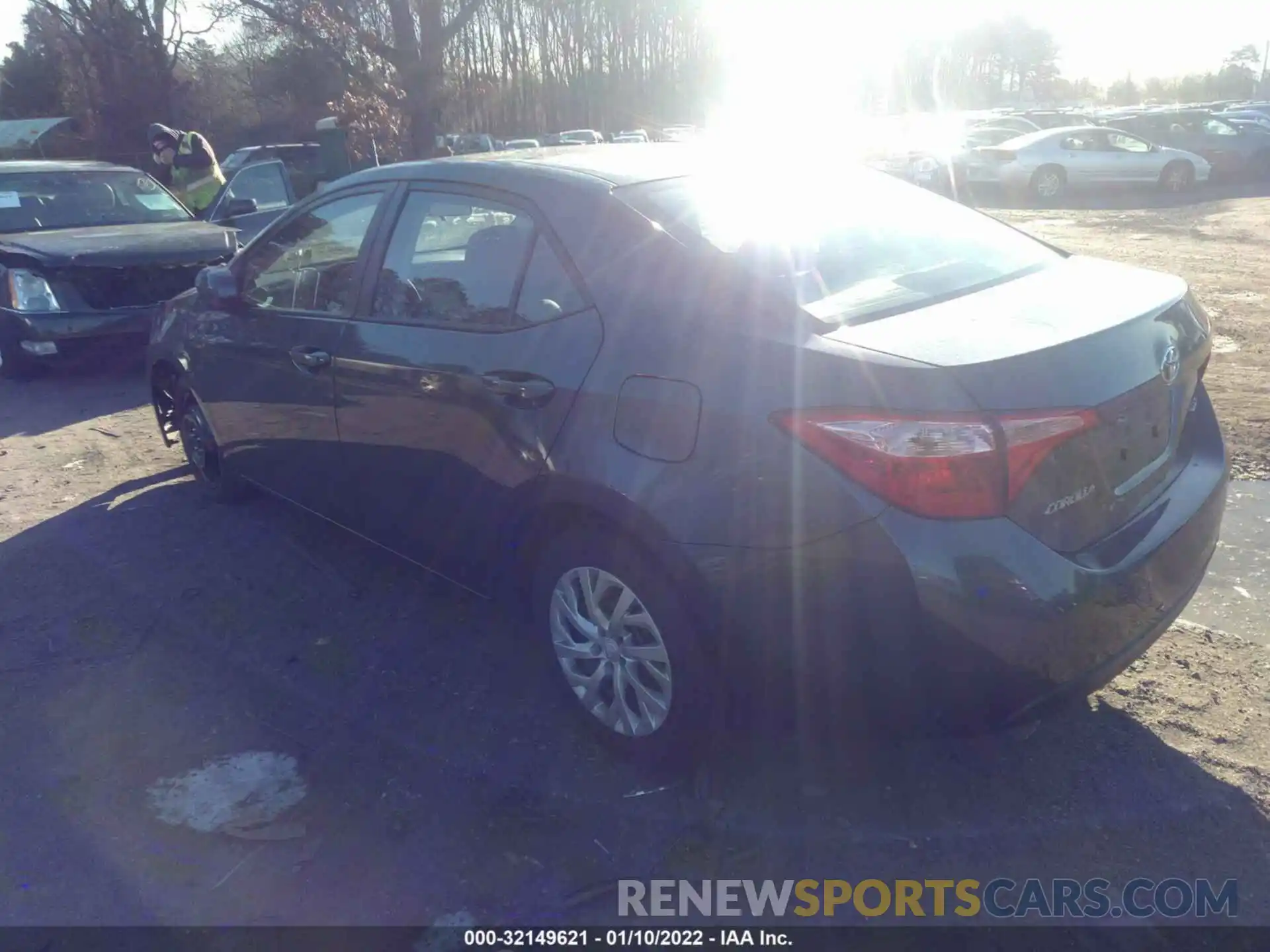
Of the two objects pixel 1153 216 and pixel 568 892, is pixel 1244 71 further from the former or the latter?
pixel 568 892

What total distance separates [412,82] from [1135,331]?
82.5 ft

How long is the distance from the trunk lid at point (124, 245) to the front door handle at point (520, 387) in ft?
20.0

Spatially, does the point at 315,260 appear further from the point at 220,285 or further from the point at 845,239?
the point at 845,239

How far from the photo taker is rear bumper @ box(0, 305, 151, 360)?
7770 mm

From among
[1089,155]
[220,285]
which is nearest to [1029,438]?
[220,285]

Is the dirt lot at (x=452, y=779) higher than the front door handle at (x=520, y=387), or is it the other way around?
the front door handle at (x=520, y=387)

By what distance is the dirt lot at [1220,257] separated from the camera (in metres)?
6.00

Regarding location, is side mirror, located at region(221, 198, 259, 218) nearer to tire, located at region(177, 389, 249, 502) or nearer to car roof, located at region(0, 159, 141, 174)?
car roof, located at region(0, 159, 141, 174)

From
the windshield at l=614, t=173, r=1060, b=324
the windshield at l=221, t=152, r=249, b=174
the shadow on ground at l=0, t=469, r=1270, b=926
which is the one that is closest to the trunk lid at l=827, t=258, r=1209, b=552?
the windshield at l=614, t=173, r=1060, b=324

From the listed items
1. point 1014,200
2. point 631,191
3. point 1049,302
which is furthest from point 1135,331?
point 1014,200

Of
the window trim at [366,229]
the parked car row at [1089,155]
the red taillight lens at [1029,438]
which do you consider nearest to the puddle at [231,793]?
the window trim at [366,229]

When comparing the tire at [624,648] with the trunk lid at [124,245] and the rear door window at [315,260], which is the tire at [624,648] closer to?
the rear door window at [315,260]

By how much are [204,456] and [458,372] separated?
2755mm

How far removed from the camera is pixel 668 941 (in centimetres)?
259
